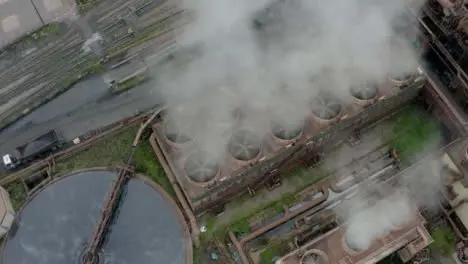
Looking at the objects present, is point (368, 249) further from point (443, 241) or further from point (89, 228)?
point (89, 228)

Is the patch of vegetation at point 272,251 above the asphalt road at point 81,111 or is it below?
below

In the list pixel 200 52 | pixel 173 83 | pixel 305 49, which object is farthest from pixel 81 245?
pixel 305 49

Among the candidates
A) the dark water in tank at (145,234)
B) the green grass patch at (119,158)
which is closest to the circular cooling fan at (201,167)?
the green grass patch at (119,158)

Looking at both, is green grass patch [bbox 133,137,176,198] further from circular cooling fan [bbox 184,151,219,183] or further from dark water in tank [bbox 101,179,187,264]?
circular cooling fan [bbox 184,151,219,183]

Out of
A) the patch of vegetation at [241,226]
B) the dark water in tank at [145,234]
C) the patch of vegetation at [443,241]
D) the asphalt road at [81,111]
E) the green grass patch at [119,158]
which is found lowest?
the patch of vegetation at [443,241]

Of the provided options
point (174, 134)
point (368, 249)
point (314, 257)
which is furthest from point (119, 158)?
point (368, 249)

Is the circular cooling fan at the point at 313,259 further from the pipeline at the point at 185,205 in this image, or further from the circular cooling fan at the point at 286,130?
the circular cooling fan at the point at 286,130
